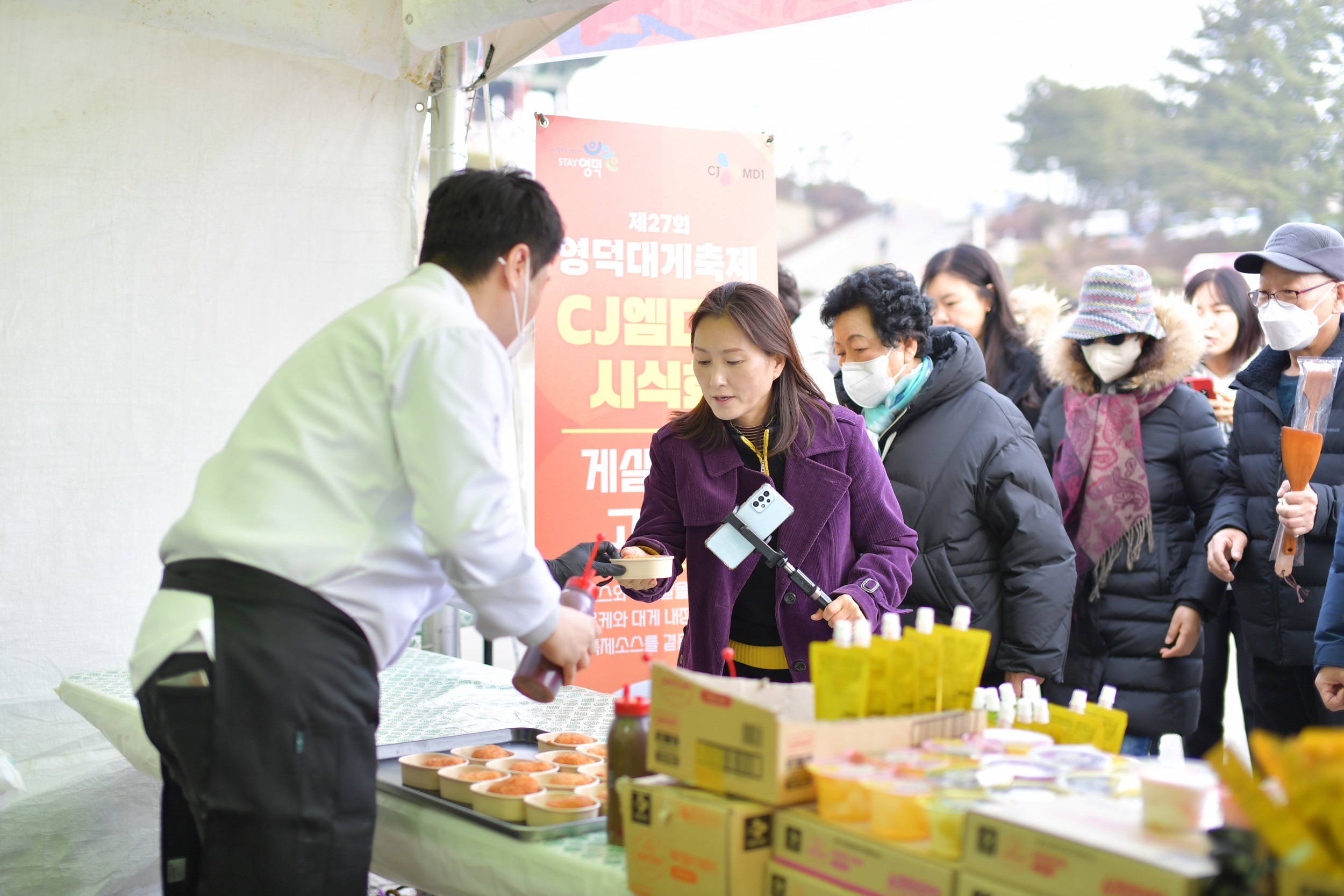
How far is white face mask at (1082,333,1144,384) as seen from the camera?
2969mm

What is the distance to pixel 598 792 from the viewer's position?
166 cm

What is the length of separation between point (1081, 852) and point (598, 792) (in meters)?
0.85

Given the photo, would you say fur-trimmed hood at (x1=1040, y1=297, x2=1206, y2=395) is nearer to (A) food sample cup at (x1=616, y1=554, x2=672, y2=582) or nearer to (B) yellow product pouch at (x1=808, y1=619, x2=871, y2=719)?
(A) food sample cup at (x1=616, y1=554, x2=672, y2=582)

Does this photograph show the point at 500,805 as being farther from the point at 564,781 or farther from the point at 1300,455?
the point at 1300,455

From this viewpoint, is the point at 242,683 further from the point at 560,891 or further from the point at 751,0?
the point at 751,0

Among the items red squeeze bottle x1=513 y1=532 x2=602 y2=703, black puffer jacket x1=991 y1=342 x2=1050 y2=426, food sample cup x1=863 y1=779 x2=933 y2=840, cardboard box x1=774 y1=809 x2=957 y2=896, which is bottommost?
cardboard box x1=774 y1=809 x2=957 y2=896

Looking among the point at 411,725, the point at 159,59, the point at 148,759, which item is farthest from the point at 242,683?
the point at 159,59

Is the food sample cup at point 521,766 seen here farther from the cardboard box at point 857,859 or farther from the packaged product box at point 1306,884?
the packaged product box at point 1306,884

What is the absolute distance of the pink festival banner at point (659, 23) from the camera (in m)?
Result: 3.17

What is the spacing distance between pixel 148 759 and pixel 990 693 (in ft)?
5.89

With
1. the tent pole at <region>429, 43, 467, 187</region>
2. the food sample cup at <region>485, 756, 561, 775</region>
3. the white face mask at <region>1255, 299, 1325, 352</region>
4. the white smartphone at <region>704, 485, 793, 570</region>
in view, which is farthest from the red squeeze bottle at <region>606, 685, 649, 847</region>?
the white face mask at <region>1255, 299, 1325, 352</region>

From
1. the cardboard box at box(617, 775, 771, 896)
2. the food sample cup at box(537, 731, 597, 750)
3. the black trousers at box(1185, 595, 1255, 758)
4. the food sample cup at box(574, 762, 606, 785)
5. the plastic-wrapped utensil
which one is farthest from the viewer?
the black trousers at box(1185, 595, 1255, 758)

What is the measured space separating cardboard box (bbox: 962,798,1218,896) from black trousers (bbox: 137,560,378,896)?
0.87m

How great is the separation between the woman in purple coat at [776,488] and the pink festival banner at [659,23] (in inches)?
50.1
